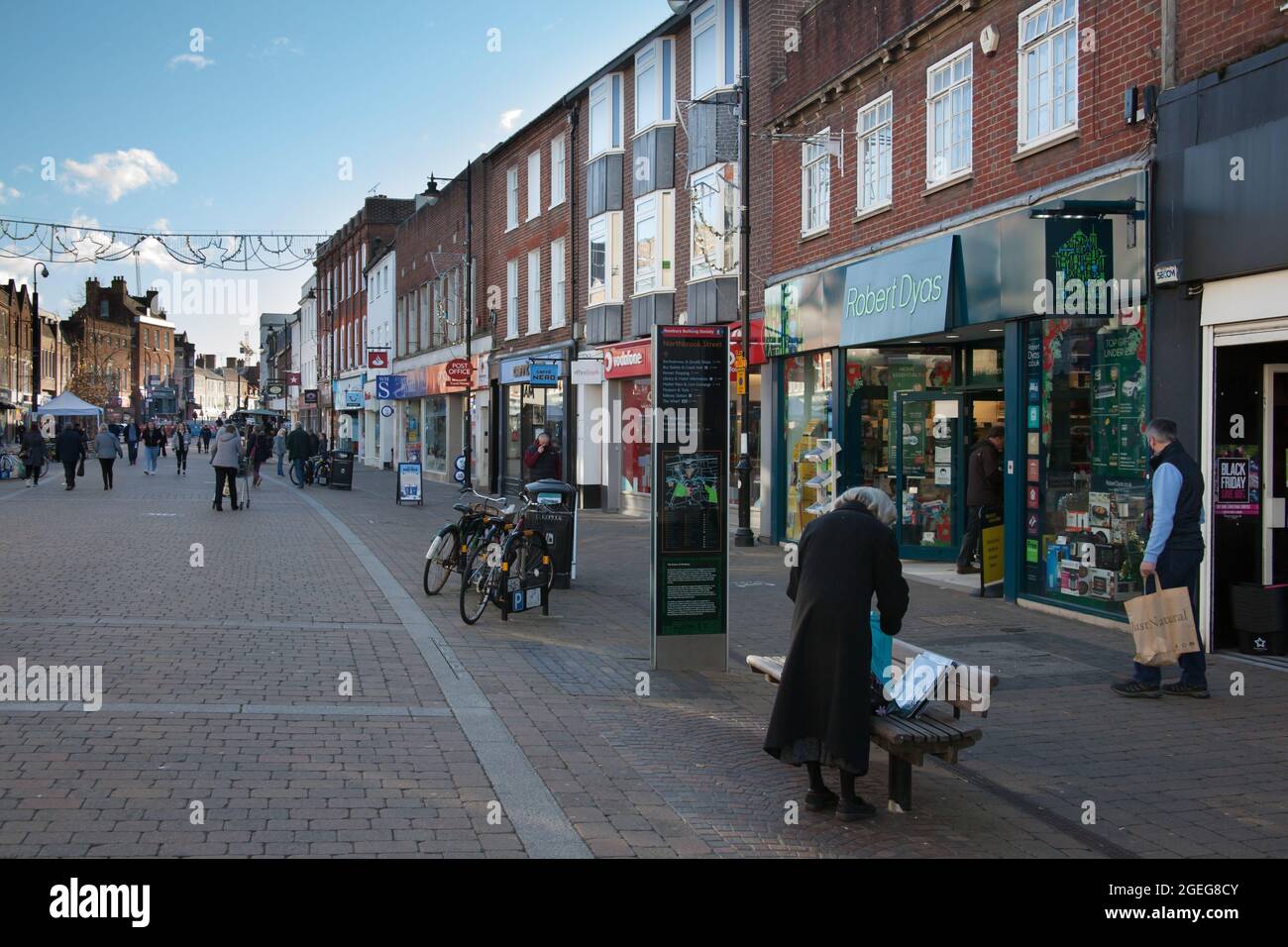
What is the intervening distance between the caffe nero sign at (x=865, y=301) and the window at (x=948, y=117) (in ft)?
3.28

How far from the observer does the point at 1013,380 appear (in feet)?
42.2

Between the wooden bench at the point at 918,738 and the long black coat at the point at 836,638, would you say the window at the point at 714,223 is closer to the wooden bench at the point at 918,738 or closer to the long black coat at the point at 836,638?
the wooden bench at the point at 918,738

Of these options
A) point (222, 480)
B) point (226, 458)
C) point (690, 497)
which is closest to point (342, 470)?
point (222, 480)

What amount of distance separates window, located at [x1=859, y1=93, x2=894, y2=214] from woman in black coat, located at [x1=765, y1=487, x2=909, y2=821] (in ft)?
35.6

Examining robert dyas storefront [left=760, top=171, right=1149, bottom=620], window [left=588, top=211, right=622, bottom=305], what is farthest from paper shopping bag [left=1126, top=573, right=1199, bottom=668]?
window [left=588, top=211, right=622, bottom=305]

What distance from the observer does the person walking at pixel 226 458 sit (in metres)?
23.6

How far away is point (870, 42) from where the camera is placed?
1623cm

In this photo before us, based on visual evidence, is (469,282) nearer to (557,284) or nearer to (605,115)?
(557,284)

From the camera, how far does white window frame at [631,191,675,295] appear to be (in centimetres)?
2369

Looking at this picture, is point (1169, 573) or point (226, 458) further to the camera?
point (226, 458)

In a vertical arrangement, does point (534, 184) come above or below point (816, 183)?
above

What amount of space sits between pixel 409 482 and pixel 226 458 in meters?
5.28

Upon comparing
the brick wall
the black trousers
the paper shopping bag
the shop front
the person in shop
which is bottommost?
the paper shopping bag

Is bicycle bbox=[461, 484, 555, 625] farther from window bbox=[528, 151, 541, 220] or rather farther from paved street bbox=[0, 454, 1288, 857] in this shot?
window bbox=[528, 151, 541, 220]
